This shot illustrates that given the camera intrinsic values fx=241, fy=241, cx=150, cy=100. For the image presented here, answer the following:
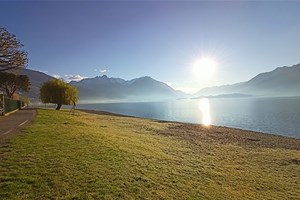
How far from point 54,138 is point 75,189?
9.31 metres

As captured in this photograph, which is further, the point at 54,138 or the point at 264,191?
the point at 54,138

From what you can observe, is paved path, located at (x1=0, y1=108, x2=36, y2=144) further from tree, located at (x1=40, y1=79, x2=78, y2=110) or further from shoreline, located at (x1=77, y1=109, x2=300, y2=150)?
tree, located at (x1=40, y1=79, x2=78, y2=110)

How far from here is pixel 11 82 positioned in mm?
70000

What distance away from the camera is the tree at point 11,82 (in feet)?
222

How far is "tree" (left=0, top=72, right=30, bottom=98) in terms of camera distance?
67688mm

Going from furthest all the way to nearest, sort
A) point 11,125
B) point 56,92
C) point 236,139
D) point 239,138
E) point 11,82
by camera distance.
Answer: point 11,82 → point 56,92 → point 239,138 → point 236,139 → point 11,125

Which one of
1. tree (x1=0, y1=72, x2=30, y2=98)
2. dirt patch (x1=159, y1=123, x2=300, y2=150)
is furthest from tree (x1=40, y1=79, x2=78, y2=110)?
dirt patch (x1=159, y1=123, x2=300, y2=150)

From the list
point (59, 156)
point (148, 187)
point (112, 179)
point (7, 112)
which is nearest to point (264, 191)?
point (148, 187)

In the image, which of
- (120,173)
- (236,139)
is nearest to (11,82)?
(236,139)

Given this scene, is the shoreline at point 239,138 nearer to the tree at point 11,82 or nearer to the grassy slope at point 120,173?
the grassy slope at point 120,173

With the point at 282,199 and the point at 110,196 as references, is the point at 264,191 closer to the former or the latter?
the point at 282,199

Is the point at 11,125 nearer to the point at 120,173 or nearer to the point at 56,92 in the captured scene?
the point at 120,173

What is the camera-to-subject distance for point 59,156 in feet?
44.6

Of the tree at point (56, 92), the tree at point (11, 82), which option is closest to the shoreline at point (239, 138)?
the tree at point (56, 92)
